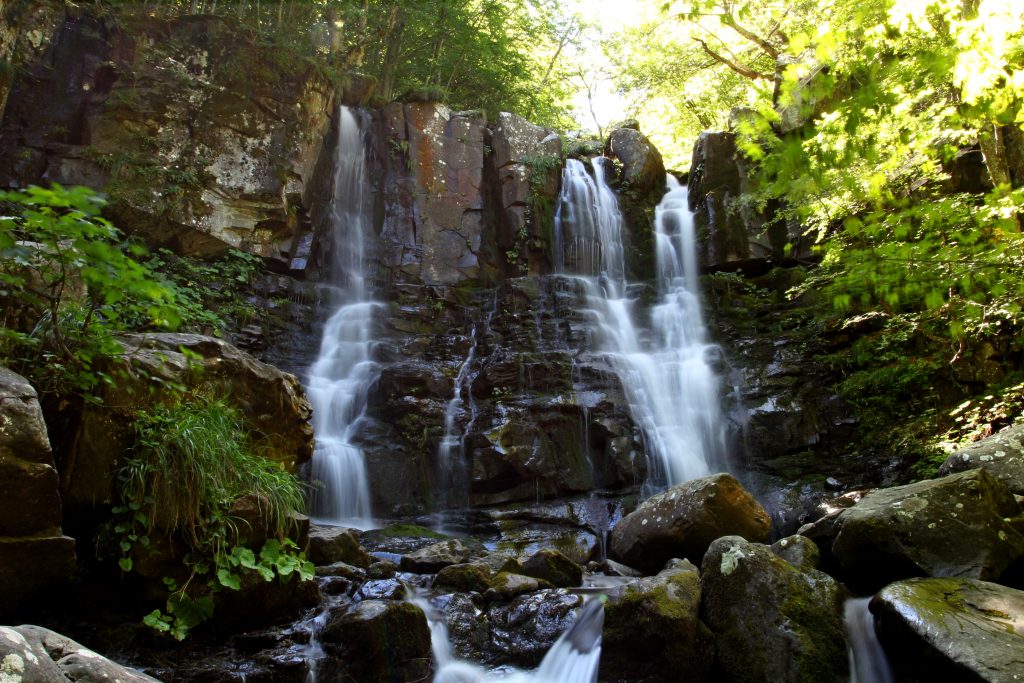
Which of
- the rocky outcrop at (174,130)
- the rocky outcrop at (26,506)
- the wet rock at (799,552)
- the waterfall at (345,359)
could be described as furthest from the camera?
the rocky outcrop at (174,130)

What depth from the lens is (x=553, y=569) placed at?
579 centimetres

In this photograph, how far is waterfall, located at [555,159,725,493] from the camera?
1006 cm

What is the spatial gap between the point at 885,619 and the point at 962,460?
273 centimetres

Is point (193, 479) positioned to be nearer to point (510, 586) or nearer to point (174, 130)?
point (510, 586)

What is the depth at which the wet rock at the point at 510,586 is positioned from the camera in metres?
5.33

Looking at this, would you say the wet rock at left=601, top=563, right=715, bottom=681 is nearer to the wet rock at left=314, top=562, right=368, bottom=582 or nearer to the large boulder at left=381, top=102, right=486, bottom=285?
the wet rock at left=314, top=562, right=368, bottom=582

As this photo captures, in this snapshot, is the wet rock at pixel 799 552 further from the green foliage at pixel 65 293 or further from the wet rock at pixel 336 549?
the green foliage at pixel 65 293

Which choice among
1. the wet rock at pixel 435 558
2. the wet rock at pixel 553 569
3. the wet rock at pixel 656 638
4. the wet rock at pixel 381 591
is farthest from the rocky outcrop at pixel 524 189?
the wet rock at pixel 656 638

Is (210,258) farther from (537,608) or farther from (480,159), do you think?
(537,608)

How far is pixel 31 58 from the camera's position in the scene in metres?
11.8

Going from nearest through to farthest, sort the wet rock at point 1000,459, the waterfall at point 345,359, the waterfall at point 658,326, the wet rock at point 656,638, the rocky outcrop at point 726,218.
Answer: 1. the wet rock at point 656,638
2. the wet rock at point 1000,459
3. the waterfall at point 345,359
4. the waterfall at point 658,326
5. the rocky outcrop at point 726,218

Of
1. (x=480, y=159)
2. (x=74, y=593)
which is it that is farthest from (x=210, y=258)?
(x=74, y=593)

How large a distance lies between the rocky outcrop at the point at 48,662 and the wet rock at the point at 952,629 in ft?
13.5

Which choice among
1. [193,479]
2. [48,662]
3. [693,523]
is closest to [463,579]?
[693,523]
